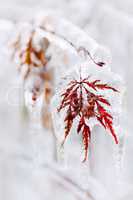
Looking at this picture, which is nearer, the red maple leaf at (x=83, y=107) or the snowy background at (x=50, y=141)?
the red maple leaf at (x=83, y=107)

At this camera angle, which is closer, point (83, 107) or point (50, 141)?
point (83, 107)

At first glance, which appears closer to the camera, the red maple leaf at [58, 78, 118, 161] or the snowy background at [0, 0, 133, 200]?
the red maple leaf at [58, 78, 118, 161]

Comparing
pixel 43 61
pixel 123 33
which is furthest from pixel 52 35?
pixel 123 33

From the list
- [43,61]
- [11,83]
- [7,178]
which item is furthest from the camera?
[7,178]

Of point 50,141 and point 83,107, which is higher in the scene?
point 83,107

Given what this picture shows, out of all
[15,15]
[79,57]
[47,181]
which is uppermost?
[15,15]

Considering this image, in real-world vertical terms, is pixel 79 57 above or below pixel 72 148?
above

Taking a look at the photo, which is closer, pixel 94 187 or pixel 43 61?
pixel 43 61

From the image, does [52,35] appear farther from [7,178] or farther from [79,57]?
[7,178]
